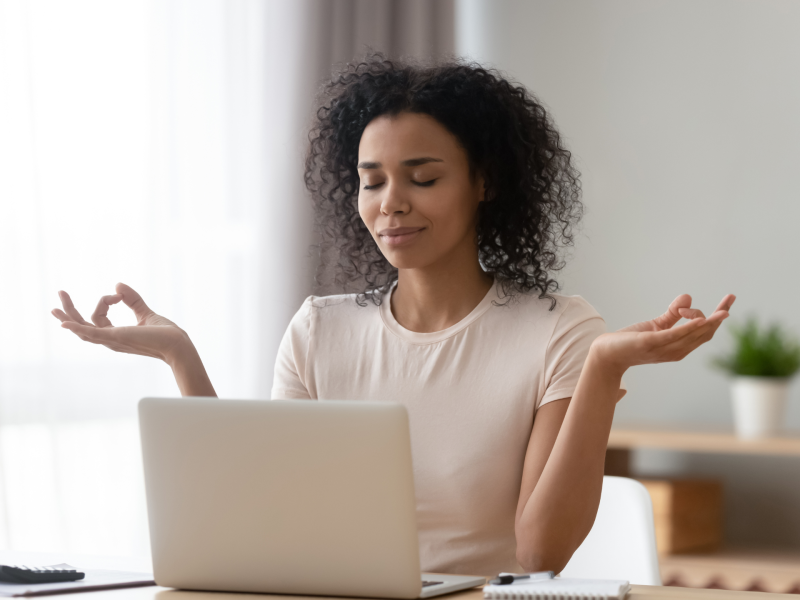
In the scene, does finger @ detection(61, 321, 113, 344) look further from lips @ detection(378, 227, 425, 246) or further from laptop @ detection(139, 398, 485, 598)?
lips @ detection(378, 227, 425, 246)

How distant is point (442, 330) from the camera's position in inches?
56.2

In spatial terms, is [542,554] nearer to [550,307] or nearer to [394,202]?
[550,307]

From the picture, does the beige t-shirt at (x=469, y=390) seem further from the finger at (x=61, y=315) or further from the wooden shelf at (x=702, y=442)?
the wooden shelf at (x=702, y=442)

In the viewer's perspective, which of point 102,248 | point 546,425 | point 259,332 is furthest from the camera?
point 259,332

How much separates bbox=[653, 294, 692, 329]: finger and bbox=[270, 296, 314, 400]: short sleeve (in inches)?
24.1

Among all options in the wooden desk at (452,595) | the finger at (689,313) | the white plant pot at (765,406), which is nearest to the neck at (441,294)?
the finger at (689,313)

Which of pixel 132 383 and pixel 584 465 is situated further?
pixel 132 383

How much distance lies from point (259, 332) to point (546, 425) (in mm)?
1282

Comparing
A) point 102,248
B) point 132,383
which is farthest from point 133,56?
point 132,383

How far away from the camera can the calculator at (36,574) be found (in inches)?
39.4

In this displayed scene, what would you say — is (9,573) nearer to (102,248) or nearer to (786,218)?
(102,248)

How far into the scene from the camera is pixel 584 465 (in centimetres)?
116

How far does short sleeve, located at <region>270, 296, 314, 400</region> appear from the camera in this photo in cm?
149

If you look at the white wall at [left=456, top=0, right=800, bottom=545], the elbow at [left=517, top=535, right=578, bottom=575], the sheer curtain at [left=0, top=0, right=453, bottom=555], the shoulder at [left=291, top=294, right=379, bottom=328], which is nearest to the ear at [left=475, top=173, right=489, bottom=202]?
the shoulder at [left=291, top=294, right=379, bottom=328]
